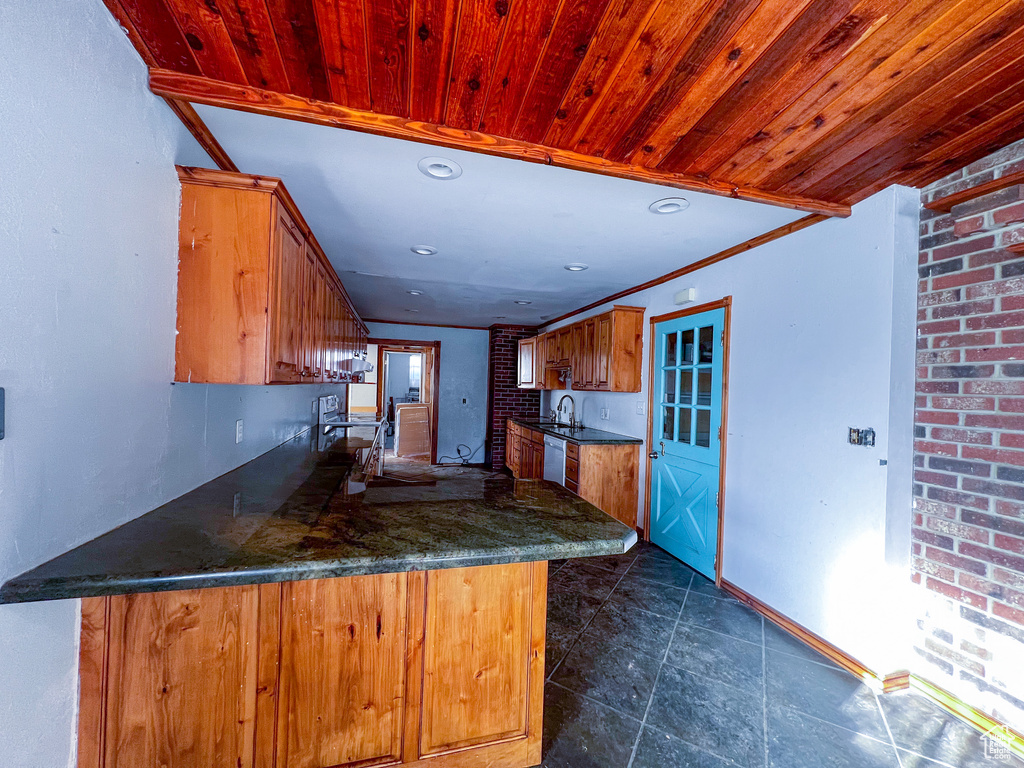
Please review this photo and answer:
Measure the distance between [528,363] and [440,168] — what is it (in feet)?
14.5

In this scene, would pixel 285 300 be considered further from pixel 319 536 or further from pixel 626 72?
pixel 626 72

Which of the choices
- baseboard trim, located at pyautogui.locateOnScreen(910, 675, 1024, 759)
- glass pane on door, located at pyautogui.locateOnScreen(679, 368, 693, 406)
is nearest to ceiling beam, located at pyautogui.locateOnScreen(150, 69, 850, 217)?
glass pane on door, located at pyautogui.locateOnScreen(679, 368, 693, 406)

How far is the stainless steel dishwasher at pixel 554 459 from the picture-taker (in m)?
4.17

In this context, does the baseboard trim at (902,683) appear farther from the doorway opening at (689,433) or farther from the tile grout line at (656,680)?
the doorway opening at (689,433)

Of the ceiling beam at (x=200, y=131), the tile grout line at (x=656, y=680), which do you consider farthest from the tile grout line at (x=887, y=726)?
the ceiling beam at (x=200, y=131)

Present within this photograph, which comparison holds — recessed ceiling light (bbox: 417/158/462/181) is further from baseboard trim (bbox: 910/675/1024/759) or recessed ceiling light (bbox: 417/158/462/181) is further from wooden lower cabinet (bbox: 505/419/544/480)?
wooden lower cabinet (bbox: 505/419/544/480)

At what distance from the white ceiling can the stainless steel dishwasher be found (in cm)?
160

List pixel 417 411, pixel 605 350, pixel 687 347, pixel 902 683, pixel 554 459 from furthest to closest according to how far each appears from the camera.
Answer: pixel 417 411 → pixel 554 459 → pixel 605 350 → pixel 687 347 → pixel 902 683

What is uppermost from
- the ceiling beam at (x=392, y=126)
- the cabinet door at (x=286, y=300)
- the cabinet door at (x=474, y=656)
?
the ceiling beam at (x=392, y=126)

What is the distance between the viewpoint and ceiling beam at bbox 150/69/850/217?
53.9 inches

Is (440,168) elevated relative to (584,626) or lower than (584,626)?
elevated

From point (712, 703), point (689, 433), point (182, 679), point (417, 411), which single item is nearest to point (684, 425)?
point (689, 433)

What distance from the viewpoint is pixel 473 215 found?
2387 millimetres

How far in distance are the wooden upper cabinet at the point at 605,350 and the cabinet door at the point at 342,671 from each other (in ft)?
10.1
